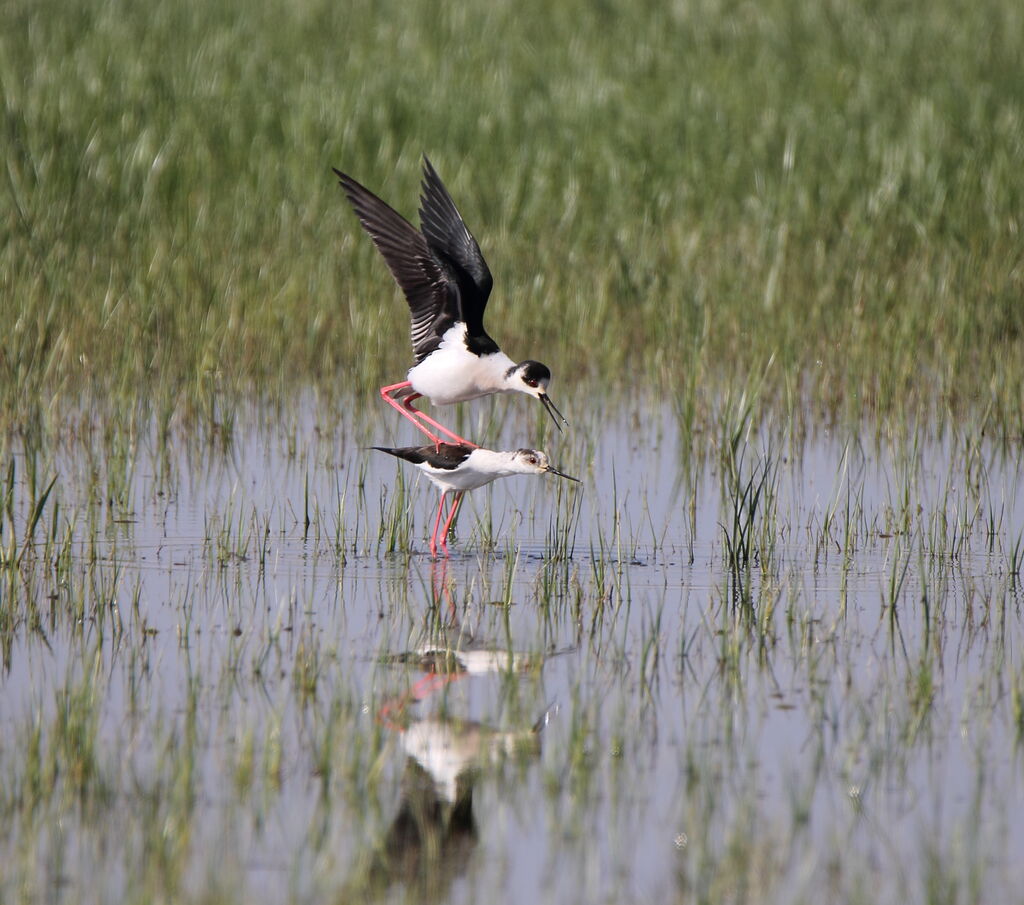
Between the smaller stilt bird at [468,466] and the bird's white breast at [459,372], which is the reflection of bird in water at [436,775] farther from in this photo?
the bird's white breast at [459,372]

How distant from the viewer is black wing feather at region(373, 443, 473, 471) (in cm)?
679

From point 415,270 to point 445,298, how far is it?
0.20 m

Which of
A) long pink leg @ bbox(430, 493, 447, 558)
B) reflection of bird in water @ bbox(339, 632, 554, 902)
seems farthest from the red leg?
reflection of bird in water @ bbox(339, 632, 554, 902)

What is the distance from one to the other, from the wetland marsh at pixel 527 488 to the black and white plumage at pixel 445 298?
18.6 inches

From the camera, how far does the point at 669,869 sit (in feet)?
12.0

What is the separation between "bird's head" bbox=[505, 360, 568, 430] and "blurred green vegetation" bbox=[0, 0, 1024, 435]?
77 cm

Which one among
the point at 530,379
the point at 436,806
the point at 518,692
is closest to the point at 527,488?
the point at 530,379

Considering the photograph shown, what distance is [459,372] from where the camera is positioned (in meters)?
7.55

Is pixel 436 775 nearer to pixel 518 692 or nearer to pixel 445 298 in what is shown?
pixel 518 692

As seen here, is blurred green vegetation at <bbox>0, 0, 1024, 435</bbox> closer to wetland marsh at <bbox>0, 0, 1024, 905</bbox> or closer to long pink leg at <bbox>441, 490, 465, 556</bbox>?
wetland marsh at <bbox>0, 0, 1024, 905</bbox>

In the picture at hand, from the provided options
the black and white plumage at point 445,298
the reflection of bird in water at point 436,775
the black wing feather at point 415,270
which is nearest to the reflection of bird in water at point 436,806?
the reflection of bird in water at point 436,775

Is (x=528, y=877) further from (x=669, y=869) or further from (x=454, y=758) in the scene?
(x=454, y=758)

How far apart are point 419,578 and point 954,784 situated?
2.48m

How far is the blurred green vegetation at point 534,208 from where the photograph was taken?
8938 millimetres
